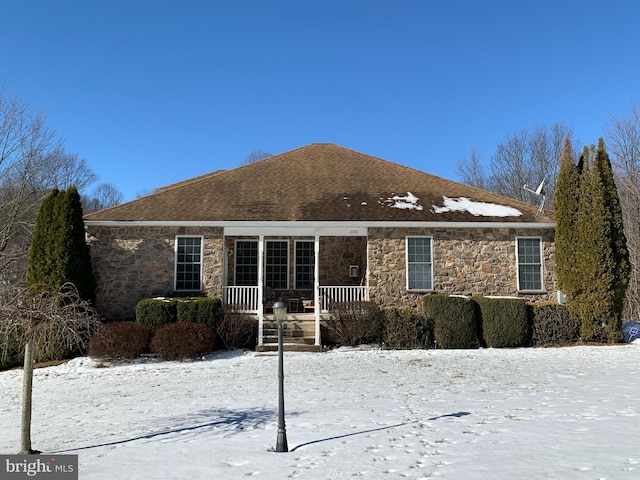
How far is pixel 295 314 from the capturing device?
46.5 feet

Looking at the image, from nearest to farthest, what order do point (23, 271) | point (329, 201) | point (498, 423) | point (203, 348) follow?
point (498, 423) → point (203, 348) → point (329, 201) → point (23, 271)

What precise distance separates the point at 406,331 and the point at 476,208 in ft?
16.4

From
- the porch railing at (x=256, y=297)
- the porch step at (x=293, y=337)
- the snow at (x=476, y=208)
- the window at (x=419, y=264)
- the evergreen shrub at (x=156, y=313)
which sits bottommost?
the porch step at (x=293, y=337)

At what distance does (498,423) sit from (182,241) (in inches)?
415

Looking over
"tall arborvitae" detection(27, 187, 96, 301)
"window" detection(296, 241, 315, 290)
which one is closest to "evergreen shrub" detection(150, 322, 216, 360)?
"tall arborvitae" detection(27, 187, 96, 301)

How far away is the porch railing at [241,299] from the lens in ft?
45.3

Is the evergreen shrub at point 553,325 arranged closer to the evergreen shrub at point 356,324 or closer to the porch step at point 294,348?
the evergreen shrub at point 356,324

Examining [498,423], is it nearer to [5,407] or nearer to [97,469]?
[97,469]

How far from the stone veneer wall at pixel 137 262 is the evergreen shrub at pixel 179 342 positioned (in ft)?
7.74

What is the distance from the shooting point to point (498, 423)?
6324 mm

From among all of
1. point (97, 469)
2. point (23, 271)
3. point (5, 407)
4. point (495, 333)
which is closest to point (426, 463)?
point (97, 469)

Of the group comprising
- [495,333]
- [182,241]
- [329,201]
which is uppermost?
[329,201]

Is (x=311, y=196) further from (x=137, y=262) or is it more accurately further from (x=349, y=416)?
(x=349, y=416)

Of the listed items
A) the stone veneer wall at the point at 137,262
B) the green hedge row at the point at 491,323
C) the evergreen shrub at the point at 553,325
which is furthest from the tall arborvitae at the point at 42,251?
the evergreen shrub at the point at 553,325
